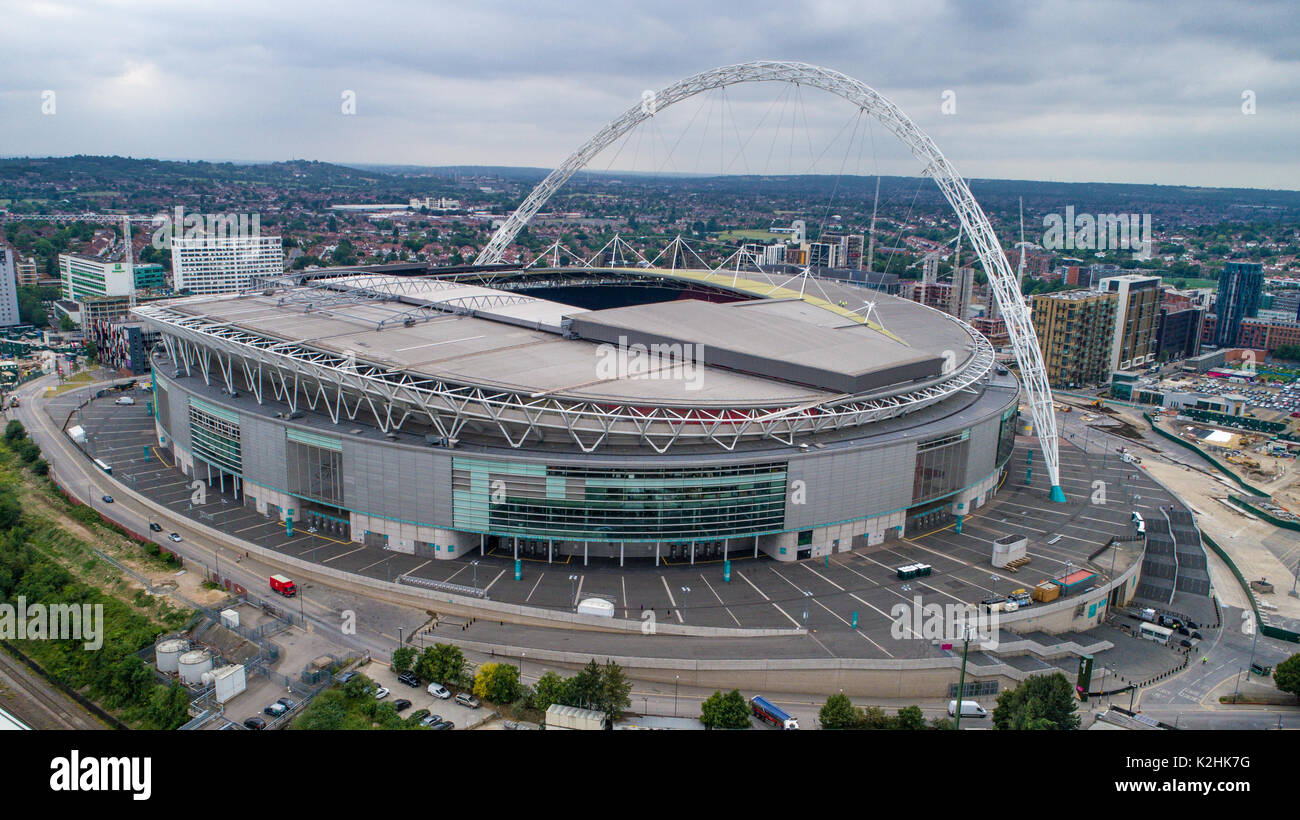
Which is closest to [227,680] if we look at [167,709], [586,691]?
[167,709]

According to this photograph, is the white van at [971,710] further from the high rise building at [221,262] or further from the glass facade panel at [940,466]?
the high rise building at [221,262]

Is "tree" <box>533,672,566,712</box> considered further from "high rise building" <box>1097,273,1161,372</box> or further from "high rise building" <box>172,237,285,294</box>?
"high rise building" <box>172,237,285,294</box>

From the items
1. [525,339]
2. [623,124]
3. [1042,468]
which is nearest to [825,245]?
[623,124]

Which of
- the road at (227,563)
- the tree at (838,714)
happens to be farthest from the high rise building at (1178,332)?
the road at (227,563)

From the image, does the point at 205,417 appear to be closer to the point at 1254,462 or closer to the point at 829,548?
the point at 829,548

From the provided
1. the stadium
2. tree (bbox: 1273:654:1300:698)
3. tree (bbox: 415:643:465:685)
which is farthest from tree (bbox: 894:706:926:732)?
tree (bbox: 1273:654:1300:698)

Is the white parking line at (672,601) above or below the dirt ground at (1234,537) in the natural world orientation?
above
